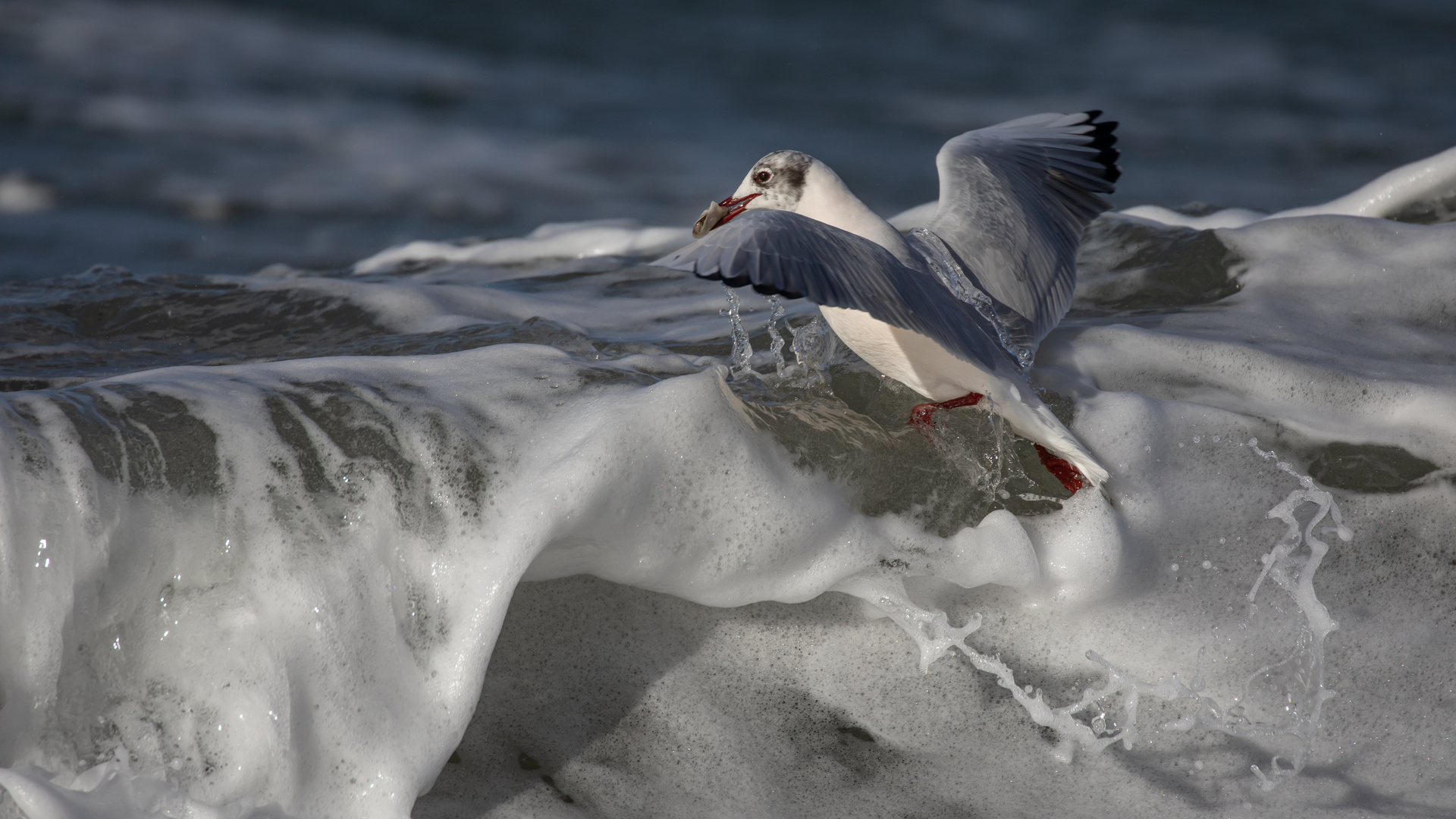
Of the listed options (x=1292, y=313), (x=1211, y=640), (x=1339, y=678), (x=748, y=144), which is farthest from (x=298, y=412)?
(x=748, y=144)

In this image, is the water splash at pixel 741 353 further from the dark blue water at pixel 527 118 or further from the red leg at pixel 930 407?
the dark blue water at pixel 527 118

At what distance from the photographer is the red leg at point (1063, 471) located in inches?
90.4

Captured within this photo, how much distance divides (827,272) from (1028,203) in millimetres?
1142

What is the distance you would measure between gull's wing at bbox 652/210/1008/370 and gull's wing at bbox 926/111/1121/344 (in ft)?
1.24

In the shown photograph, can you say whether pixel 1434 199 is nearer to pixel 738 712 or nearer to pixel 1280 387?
pixel 1280 387

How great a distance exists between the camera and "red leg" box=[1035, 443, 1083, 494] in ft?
7.53

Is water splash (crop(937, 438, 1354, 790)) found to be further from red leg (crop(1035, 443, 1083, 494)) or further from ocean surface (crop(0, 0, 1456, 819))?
red leg (crop(1035, 443, 1083, 494))

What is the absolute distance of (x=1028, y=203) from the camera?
9.59 feet

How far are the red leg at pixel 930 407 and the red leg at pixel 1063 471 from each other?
166mm

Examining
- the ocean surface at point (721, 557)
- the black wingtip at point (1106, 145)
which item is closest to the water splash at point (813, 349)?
the ocean surface at point (721, 557)

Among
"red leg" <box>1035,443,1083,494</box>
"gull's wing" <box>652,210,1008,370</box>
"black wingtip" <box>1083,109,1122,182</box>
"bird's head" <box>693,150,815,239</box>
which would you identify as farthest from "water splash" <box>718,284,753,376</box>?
"black wingtip" <box>1083,109,1122,182</box>

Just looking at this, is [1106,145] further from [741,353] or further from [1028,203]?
[741,353]

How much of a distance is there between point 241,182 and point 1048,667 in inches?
232

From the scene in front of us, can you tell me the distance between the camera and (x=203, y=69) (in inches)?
342
